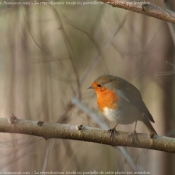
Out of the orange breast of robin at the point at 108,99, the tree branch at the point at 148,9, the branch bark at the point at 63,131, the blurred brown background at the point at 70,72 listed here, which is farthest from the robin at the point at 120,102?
the tree branch at the point at 148,9

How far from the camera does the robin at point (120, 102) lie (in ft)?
8.95

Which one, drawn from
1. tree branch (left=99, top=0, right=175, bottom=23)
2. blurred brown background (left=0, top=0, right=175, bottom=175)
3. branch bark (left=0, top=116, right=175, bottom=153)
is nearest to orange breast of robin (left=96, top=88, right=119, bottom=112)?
blurred brown background (left=0, top=0, right=175, bottom=175)

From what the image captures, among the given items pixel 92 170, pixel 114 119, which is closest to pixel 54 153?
pixel 92 170

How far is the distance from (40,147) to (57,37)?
66.0 inches

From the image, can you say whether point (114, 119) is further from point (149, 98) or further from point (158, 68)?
point (149, 98)

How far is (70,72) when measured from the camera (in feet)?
12.7

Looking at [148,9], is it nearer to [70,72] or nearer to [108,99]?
[108,99]

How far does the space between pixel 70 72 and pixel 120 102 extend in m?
1.21

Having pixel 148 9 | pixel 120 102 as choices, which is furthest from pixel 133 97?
pixel 148 9

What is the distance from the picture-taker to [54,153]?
332 centimetres

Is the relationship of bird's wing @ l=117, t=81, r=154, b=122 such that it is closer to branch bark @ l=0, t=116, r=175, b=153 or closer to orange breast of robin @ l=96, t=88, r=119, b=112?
orange breast of robin @ l=96, t=88, r=119, b=112

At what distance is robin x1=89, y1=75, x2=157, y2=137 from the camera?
2.73m

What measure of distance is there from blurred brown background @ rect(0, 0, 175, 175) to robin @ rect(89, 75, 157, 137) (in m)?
0.24

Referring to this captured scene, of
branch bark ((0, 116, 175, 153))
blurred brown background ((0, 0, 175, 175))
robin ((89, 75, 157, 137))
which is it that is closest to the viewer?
branch bark ((0, 116, 175, 153))
